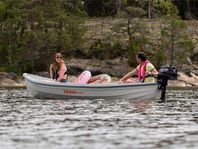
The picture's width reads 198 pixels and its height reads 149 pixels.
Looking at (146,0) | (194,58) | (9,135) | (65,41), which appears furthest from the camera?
(146,0)

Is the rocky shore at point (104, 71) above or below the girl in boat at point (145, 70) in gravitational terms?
below

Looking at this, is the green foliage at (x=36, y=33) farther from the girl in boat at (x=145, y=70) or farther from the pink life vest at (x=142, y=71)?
the girl in boat at (x=145, y=70)

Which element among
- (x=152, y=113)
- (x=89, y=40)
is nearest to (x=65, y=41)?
(x=89, y=40)

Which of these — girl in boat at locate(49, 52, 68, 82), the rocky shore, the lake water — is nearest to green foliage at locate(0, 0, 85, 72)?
the rocky shore

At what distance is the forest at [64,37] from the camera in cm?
6975

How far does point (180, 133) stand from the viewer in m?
15.5

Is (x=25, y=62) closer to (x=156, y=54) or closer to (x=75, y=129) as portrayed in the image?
(x=156, y=54)

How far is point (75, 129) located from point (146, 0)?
233 ft

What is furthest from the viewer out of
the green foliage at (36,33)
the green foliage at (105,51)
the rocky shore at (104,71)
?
the green foliage at (105,51)

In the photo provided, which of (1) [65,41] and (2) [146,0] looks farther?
(2) [146,0]

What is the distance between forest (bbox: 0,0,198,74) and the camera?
69.8m

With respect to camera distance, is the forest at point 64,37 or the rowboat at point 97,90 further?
the forest at point 64,37

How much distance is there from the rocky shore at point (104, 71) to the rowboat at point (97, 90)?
3072 centimetres

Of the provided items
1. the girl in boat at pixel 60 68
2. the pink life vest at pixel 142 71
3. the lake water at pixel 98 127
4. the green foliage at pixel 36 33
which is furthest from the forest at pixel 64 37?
the lake water at pixel 98 127
